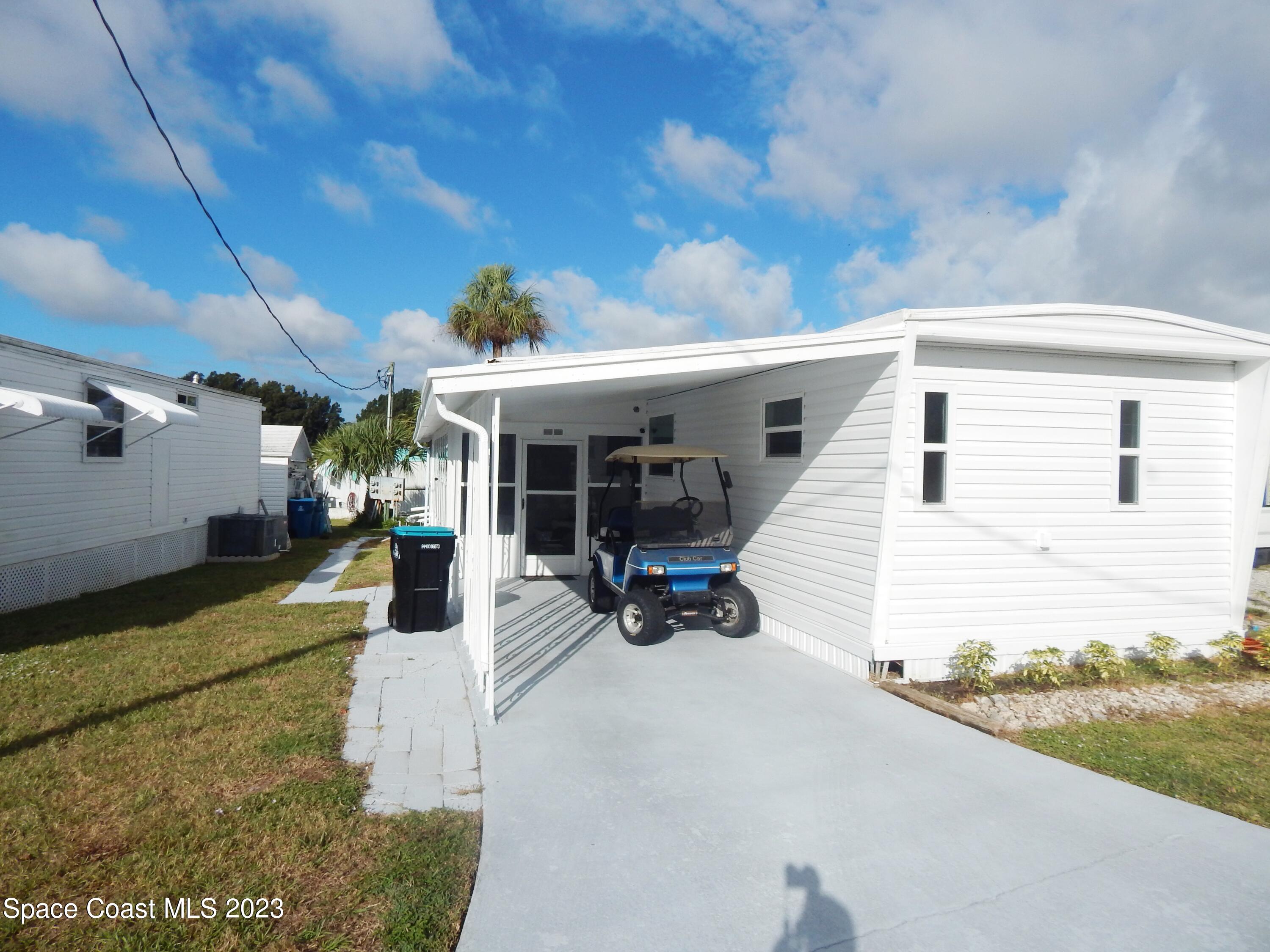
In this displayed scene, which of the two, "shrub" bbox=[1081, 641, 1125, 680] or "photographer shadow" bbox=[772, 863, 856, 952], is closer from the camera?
"photographer shadow" bbox=[772, 863, 856, 952]

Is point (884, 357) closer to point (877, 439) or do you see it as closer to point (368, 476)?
Result: point (877, 439)

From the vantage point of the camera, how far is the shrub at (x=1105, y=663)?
6082 mm

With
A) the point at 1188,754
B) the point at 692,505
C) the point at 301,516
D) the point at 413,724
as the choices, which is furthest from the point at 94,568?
the point at 1188,754

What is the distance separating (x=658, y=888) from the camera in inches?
121

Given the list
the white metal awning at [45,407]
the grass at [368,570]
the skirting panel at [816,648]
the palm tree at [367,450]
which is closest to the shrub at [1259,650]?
the skirting panel at [816,648]

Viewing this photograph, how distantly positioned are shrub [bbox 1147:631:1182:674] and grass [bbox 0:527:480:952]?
19.0ft

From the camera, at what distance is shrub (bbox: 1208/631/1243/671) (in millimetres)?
6570

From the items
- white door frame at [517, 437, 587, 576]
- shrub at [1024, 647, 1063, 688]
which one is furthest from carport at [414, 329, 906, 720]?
shrub at [1024, 647, 1063, 688]

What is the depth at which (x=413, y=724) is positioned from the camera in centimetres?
491

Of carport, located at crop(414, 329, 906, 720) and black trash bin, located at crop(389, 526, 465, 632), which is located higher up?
carport, located at crop(414, 329, 906, 720)

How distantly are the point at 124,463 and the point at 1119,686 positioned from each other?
452 inches

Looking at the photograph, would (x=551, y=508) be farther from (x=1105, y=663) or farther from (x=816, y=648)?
(x=1105, y=663)

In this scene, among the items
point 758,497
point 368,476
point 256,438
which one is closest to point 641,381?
point 758,497

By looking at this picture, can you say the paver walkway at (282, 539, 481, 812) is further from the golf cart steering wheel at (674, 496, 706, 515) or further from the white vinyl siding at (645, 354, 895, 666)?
the white vinyl siding at (645, 354, 895, 666)
